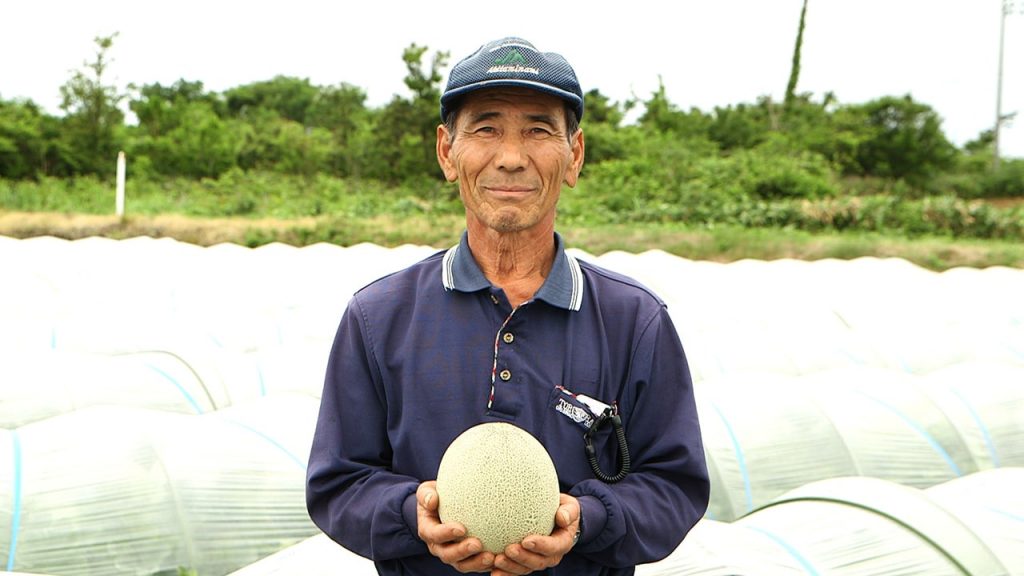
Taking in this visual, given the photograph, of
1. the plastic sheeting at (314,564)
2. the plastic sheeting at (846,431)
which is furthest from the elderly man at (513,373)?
the plastic sheeting at (846,431)

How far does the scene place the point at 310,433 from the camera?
629 cm

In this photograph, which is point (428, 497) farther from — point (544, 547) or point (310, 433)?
point (310, 433)

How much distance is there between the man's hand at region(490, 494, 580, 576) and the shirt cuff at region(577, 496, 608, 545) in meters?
0.02

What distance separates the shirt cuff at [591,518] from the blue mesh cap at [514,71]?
0.86 metres

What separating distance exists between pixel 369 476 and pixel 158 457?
155 inches

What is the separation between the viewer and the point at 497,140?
212 cm

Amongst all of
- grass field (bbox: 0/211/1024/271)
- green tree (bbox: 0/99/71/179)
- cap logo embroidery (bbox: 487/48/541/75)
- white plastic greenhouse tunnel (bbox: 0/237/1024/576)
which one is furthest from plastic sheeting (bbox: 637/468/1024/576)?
green tree (bbox: 0/99/71/179)

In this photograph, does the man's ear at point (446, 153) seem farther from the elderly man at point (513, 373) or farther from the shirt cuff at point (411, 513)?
the shirt cuff at point (411, 513)

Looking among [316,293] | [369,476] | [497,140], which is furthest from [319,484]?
[316,293]

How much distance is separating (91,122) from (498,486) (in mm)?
34080

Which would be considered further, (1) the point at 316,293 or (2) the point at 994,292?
(2) the point at 994,292

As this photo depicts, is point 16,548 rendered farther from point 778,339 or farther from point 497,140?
point 778,339

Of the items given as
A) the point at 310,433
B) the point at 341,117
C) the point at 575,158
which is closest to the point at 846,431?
the point at 310,433

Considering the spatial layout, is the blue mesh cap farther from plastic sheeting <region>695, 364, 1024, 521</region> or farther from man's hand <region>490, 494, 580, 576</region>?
plastic sheeting <region>695, 364, 1024, 521</region>
